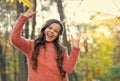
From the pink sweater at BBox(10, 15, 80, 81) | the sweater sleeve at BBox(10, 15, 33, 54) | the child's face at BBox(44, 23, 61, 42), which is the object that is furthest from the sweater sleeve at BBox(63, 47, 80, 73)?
the sweater sleeve at BBox(10, 15, 33, 54)

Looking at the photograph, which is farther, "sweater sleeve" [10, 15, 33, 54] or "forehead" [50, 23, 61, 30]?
"forehead" [50, 23, 61, 30]

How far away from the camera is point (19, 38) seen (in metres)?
4.71

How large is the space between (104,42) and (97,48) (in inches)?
91.5

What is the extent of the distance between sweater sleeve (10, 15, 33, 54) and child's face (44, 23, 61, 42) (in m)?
0.22

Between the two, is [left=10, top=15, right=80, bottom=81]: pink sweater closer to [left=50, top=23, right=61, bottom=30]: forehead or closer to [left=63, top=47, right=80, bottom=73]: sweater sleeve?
[left=63, top=47, right=80, bottom=73]: sweater sleeve

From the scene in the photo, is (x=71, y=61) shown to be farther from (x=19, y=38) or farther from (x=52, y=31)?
(x=19, y=38)

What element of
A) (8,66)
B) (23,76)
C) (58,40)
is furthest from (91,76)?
(58,40)

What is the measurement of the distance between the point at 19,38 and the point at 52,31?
388 mm

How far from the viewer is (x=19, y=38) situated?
4.71 meters

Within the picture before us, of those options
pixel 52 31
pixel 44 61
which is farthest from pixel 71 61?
pixel 52 31

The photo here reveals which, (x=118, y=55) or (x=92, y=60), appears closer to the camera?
(x=92, y=60)

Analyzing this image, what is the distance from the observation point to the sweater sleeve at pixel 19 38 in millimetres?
4688

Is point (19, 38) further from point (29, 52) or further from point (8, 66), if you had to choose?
point (8, 66)

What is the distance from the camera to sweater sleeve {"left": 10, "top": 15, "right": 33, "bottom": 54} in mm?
4688
